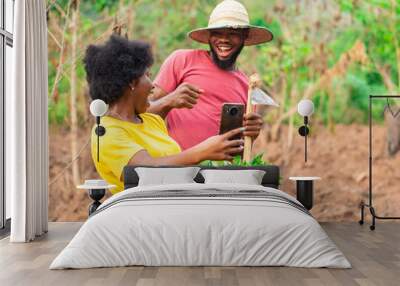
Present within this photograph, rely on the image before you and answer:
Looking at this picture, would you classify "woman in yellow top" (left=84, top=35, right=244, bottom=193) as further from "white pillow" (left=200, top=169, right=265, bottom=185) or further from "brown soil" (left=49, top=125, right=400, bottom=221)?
"white pillow" (left=200, top=169, right=265, bottom=185)

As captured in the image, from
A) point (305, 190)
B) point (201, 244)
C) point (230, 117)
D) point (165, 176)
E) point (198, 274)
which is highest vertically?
point (230, 117)

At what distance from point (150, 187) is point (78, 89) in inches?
92.3

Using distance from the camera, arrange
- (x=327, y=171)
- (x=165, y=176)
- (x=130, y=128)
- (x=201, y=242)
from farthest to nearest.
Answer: (x=327, y=171) < (x=130, y=128) < (x=165, y=176) < (x=201, y=242)

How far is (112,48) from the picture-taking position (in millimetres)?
7496

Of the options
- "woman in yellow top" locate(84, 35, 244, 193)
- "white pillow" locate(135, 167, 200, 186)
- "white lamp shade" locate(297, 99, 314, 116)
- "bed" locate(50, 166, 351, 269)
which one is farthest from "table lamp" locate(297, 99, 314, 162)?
"bed" locate(50, 166, 351, 269)

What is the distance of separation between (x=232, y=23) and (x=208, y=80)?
73cm

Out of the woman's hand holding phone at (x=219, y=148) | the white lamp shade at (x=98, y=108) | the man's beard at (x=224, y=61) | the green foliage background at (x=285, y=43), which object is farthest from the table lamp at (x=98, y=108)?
the man's beard at (x=224, y=61)

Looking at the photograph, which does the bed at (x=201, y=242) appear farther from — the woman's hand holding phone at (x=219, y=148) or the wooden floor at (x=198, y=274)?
the woman's hand holding phone at (x=219, y=148)

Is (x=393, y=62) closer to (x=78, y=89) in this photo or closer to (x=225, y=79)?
(x=225, y=79)

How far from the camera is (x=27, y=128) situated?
6.25 metres

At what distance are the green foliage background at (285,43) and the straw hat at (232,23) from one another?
0.25 ft

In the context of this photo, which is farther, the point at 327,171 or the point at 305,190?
the point at 327,171

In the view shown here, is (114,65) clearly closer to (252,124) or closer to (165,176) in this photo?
(165,176)

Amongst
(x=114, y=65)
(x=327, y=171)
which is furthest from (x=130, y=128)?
(x=327, y=171)
